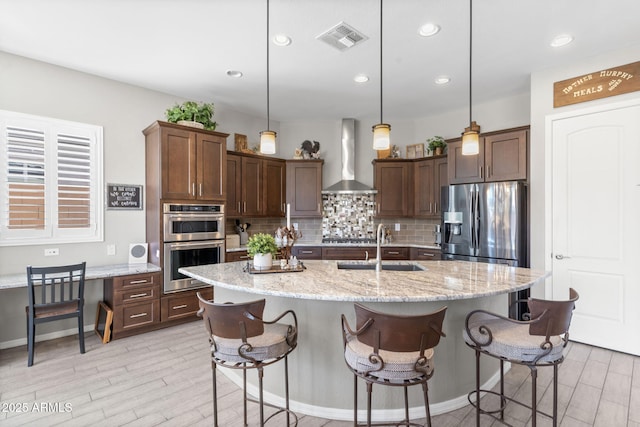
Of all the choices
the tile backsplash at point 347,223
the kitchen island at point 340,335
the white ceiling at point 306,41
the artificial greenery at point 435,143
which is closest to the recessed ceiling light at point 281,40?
the white ceiling at point 306,41

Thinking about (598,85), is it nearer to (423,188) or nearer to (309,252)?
(423,188)

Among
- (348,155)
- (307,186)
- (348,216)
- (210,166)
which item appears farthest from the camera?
(348,216)

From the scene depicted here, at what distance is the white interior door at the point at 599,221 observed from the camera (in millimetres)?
3160

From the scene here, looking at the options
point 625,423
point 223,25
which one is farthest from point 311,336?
point 223,25

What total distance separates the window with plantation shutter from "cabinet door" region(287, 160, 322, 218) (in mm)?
2766

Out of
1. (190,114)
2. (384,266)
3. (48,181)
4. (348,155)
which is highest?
(190,114)

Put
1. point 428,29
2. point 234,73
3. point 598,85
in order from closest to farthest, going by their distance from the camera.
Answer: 1. point 428,29
2. point 598,85
3. point 234,73

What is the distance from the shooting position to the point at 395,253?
5.15 m

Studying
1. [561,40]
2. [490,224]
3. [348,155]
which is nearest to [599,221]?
[490,224]

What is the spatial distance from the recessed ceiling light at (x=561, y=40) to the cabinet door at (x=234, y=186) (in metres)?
4.04

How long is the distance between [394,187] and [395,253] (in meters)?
1.11

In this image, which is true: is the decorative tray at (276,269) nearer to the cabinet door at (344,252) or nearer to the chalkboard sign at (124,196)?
the chalkboard sign at (124,196)

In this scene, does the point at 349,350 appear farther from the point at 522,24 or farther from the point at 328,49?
the point at 522,24

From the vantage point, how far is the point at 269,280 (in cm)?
229
